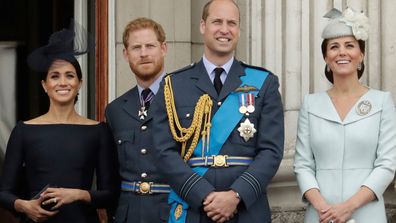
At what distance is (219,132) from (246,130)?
0.13 metres

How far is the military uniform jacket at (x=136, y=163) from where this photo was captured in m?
5.72

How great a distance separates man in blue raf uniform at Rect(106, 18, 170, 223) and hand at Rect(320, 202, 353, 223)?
827 mm

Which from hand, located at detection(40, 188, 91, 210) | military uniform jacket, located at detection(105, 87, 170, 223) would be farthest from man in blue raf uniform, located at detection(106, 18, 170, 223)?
hand, located at detection(40, 188, 91, 210)

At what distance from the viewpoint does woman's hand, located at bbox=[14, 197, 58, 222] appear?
5547mm

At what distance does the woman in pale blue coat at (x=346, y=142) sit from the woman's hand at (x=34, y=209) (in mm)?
1238

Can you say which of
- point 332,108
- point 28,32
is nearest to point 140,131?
point 332,108

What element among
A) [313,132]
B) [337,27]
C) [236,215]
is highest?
[337,27]

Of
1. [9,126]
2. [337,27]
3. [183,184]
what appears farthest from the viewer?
[9,126]

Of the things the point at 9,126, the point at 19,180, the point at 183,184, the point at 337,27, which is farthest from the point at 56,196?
the point at 9,126

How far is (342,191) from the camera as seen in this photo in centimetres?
543

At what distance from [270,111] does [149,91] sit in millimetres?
813

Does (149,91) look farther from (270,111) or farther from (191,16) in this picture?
(191,16)

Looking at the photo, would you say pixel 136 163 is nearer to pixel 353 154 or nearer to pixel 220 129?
pixel 220 129

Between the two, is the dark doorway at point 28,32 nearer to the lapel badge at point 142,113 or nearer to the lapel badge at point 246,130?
the lapel badge at point 142,113
